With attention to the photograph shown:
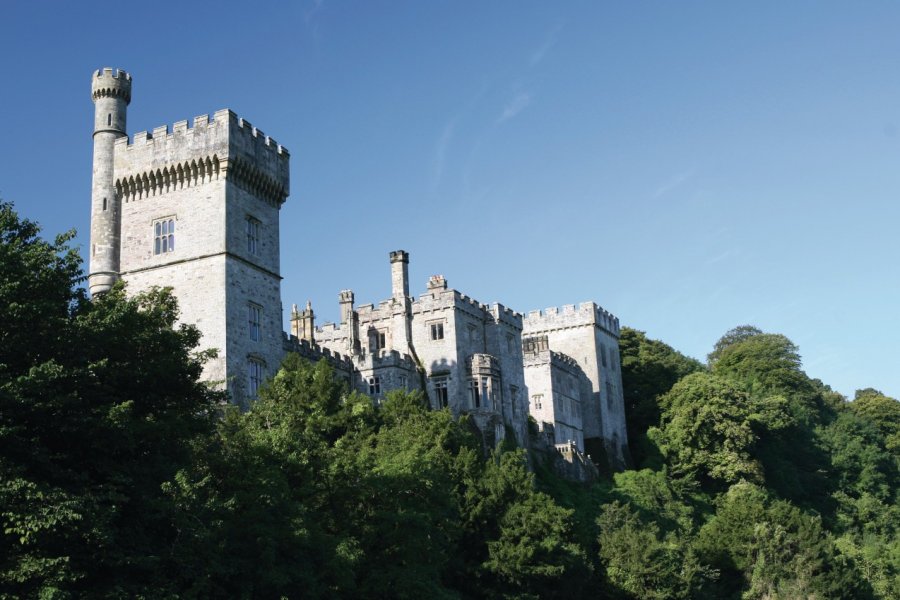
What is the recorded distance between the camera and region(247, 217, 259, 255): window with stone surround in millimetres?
52031

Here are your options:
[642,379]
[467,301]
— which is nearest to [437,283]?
[467,301]

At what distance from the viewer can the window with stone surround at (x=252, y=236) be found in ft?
171

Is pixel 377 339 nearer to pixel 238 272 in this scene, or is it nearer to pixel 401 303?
pixel 401 303

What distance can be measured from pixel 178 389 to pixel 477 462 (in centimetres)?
2024

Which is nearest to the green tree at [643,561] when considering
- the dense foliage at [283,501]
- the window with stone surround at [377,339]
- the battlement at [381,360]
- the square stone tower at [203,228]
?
the dense foliage at [283,501]

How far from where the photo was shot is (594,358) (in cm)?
8269

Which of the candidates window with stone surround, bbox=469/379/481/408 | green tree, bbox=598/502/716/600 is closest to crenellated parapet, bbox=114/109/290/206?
window with stone surround, bbox=469/379/481/408

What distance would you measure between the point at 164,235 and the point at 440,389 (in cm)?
2021

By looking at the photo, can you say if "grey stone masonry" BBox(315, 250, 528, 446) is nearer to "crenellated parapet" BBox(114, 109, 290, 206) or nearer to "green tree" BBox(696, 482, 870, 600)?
"green tree" BBox(696, 482, 870, 600)

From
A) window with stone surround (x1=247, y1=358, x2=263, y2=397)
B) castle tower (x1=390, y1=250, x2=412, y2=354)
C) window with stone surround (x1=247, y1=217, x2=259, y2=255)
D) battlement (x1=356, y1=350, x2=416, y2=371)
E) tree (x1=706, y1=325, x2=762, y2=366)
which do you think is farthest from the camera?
tree (x1=706, y1=325, x2=762, y2=366)

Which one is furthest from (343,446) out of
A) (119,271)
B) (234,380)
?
(119,271)

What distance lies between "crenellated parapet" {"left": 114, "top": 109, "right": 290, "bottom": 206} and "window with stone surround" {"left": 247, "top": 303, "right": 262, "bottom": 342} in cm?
561

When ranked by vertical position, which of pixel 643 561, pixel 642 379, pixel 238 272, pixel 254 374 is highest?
pixel 642 379

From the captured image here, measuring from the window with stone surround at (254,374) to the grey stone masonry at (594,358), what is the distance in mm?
36107
